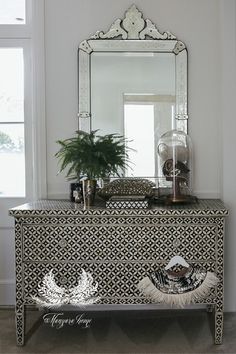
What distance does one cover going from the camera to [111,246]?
8.01 ft

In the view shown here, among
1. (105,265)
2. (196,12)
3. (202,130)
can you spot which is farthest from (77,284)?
(196,12)

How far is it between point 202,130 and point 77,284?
4.54ft

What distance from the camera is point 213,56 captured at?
2922 millimetres

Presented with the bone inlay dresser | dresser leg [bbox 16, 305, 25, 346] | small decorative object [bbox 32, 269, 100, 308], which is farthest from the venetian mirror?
dresser leg [bbox 16, 305, 25, 346]

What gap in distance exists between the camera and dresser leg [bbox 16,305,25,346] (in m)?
2.47

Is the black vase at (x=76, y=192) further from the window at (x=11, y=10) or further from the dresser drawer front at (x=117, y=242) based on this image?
the window at (x=11, y=10)

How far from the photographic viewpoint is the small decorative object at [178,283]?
94.9 inches

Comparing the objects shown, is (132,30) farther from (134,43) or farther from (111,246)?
(111,246)

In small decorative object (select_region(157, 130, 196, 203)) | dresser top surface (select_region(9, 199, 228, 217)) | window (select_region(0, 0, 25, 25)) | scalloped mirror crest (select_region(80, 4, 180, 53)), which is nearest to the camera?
dresser top surface (select_region(9, 199, 228, 217))

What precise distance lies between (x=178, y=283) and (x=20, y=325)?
98cm

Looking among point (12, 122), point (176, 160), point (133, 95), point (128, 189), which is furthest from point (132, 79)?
point (12, 122)

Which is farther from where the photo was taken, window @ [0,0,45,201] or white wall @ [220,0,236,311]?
window @ [0,0,45,201]

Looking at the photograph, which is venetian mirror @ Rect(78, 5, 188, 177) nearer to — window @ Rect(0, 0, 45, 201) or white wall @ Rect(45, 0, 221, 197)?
Answer: white wall @ Rect(45, 0, 221, 197)

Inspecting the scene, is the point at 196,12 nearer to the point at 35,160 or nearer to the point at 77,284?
the point at 35,160
